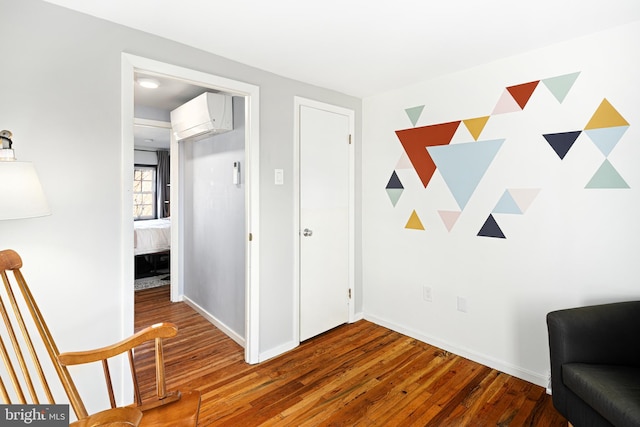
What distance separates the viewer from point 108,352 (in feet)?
4.22

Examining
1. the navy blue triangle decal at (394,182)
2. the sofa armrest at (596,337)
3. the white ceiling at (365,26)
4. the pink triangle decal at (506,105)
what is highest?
the white ceiling at (365,26)

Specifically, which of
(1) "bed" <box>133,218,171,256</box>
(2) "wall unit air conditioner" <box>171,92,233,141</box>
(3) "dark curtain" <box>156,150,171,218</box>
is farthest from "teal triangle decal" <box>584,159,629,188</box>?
(3) "dark curtain" <box>156,150,171,218</box>

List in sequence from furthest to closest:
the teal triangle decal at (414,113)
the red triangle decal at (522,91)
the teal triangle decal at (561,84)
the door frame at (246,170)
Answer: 1. the teal triangle decal at (414,113)
2. the red triangle decal at (522,91)
3. the teal triangle decal at (561,84)
4. the door frame at (246,170)

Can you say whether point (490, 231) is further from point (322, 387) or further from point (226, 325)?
point (226, 325)

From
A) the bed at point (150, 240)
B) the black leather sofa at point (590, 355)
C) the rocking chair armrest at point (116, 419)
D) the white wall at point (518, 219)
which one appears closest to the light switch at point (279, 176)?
the white wall at point (518, 219)

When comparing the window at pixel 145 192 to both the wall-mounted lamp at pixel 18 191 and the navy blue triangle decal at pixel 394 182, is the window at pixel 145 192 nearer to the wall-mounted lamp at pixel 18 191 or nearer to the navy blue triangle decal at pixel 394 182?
the navy blue triangle decal at pixel 394 182

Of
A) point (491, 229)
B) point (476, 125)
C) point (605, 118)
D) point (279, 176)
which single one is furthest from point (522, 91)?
point (279, 176)

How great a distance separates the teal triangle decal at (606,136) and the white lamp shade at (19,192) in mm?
3007

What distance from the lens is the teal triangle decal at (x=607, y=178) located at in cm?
198

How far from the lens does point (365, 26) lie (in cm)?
194

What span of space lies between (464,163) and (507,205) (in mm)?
464

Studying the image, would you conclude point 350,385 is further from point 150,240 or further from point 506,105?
point 150,240

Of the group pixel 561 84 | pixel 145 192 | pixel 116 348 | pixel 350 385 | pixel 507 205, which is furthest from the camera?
pixel 145 192

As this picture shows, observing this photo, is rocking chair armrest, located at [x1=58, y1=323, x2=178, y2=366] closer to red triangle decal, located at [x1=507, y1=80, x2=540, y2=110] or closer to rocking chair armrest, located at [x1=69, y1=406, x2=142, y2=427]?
rocking chair armrest, located at [x1=69, y1=406, x2=142, y2=427]
